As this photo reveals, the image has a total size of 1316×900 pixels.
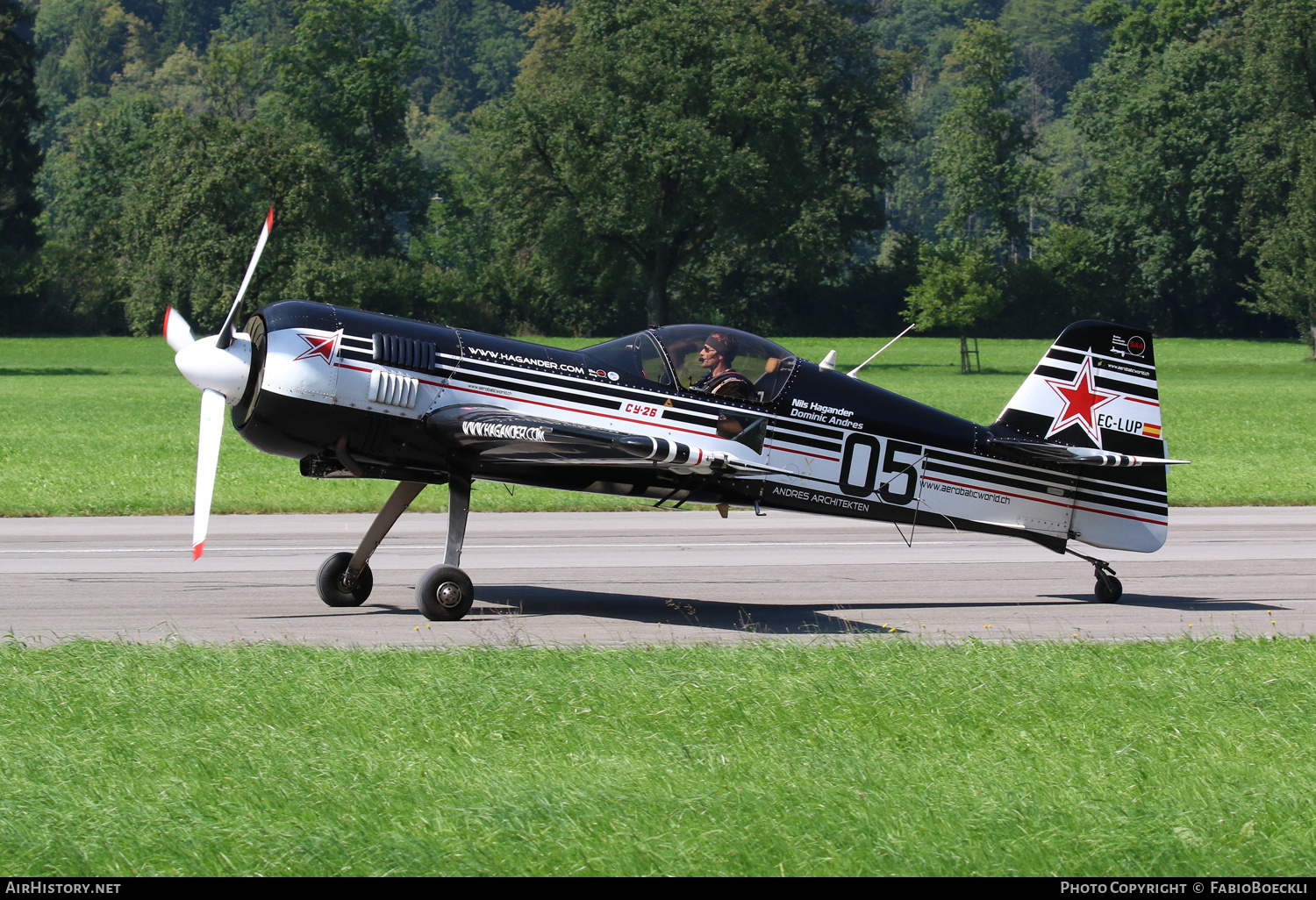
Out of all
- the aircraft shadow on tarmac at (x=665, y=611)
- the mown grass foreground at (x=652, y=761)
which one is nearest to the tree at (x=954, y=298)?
the aircraft shadow on tarmac at (x=665, y=611)

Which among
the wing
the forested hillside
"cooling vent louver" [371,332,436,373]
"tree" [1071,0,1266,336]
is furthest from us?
"tree" [1071,0,1266,336]

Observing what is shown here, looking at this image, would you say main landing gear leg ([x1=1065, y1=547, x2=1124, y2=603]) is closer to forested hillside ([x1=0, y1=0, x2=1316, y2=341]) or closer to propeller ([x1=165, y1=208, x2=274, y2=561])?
propeller ([x1=165, y1=208, x2=274, y2=561])

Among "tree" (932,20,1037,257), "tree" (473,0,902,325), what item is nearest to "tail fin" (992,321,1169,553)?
"tree" (473,0,902,325)

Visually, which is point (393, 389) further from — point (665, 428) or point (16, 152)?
point (16, 152)

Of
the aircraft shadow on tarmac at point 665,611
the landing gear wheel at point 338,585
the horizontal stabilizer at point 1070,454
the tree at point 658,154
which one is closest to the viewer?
the aircraft shadow on tarmac at point 665,611

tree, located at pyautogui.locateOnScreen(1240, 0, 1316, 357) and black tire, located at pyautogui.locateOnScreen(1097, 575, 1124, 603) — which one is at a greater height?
tree, located at pyautogui.locateOnScreen(1240, 0, 1316, 357)

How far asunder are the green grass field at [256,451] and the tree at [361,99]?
28732 millimetres

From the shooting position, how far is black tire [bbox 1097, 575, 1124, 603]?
12.6 metres

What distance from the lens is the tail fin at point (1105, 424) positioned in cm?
1269

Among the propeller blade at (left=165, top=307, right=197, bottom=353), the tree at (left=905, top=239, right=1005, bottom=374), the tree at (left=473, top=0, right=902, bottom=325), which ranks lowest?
the propeller blade at (left=165, top=307, right=197, bottom=353)

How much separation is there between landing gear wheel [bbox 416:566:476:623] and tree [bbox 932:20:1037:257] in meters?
92.8

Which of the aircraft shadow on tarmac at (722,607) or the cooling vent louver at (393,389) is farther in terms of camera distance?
the aircraft shadow on tarmac at (722,607)

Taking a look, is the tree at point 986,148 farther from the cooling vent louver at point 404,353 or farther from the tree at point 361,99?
the cooling vent louver at point 404,353

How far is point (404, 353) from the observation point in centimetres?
1102
